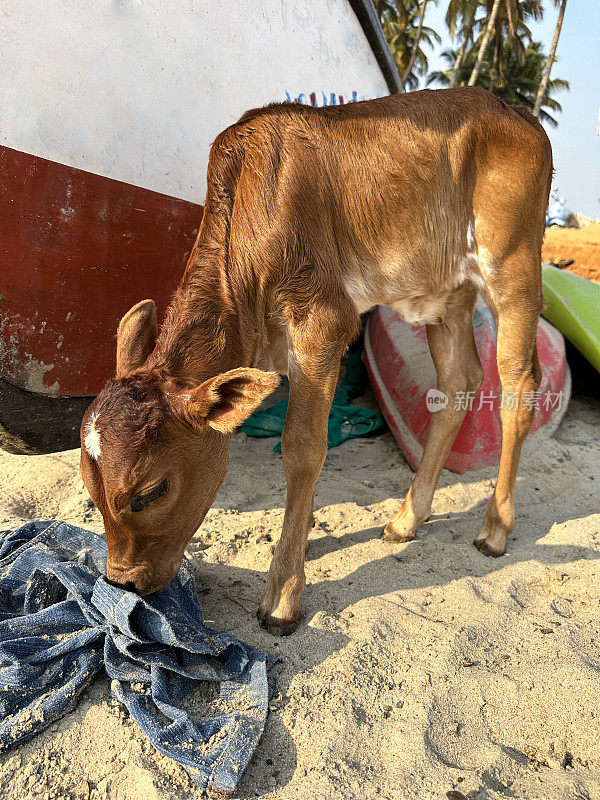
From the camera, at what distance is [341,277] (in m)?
2.89

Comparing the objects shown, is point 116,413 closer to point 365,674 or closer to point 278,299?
point 278,299

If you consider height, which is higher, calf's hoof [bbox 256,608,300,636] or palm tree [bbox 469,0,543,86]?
palm tree [bbox 469,0,543,86]

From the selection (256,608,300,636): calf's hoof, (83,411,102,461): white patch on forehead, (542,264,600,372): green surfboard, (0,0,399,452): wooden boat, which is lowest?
(256,608,300,636): calf's hoof

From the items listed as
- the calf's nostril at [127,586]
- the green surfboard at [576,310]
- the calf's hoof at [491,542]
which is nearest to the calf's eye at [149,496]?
the calf's nostril at [127,586]

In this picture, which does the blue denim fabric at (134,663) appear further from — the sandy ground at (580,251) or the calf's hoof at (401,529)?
the sandy ground at (580,251)

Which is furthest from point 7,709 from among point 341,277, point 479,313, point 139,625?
point 479,313

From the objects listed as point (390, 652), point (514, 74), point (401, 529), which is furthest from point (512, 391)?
point (514, 74)

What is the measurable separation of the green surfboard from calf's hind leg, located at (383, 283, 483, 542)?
Result: 1909 millimetres

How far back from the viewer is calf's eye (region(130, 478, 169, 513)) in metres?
2.15

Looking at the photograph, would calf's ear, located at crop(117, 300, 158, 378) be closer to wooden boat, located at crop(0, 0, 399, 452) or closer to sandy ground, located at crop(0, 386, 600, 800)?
wooden boat, located at crop(0, 0, 399, 452)

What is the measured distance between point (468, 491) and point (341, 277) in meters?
1.91

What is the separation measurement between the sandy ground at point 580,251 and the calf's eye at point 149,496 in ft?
27.9

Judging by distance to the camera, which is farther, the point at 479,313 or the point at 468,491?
the point at 479,313

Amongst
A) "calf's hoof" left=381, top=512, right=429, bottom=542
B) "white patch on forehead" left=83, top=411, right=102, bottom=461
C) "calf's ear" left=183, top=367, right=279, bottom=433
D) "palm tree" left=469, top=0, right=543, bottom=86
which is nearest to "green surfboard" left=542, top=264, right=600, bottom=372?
"calf's hoof" left=381, top=512, right=429, bottom=542
